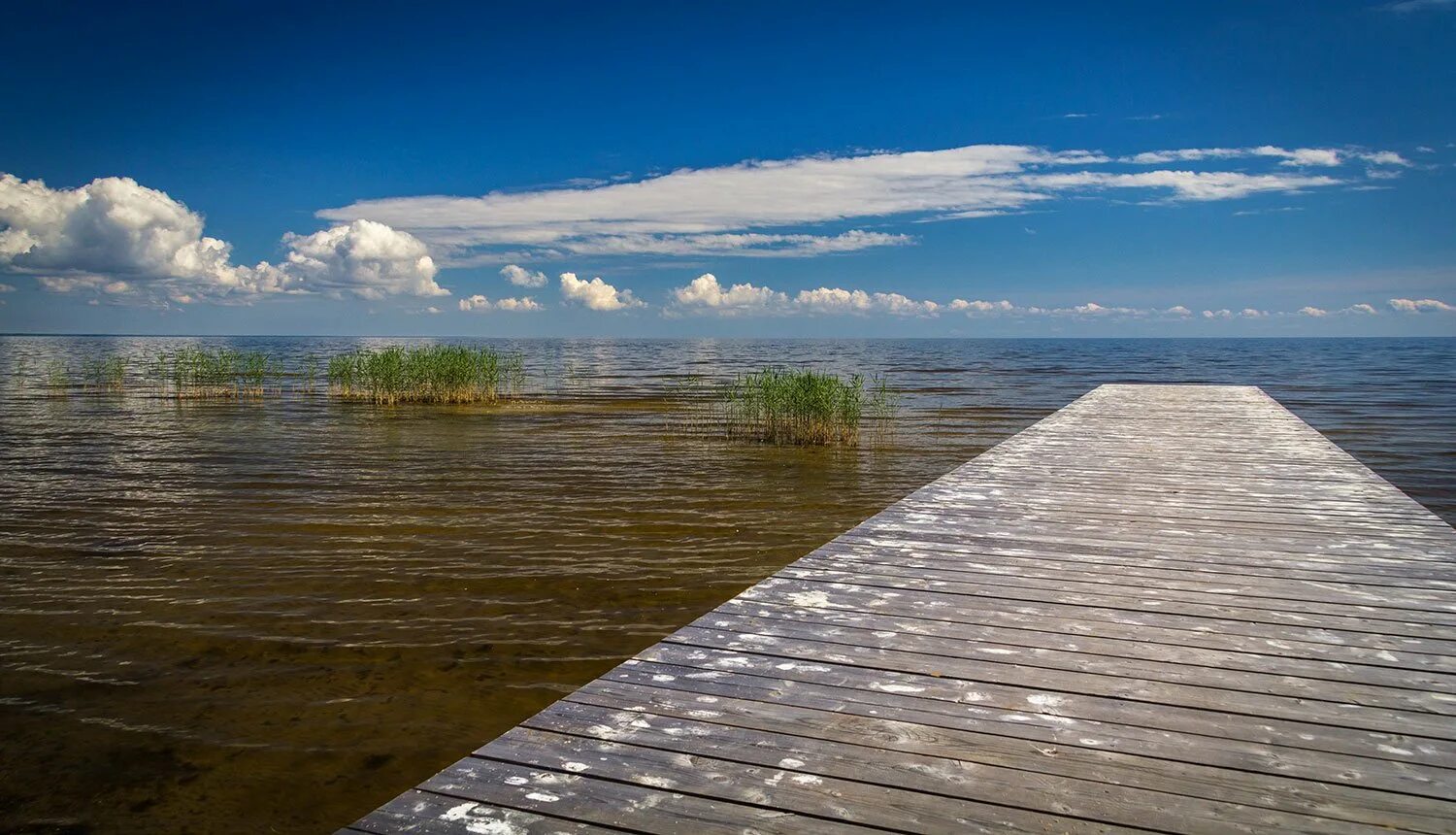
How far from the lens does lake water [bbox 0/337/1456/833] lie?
15.2 feet

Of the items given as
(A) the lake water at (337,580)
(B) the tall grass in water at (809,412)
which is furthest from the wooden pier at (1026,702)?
(B) the tall grass in water at (809,412)

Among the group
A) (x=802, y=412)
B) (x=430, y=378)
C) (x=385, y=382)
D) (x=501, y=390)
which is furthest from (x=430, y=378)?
(x=802, y=412)

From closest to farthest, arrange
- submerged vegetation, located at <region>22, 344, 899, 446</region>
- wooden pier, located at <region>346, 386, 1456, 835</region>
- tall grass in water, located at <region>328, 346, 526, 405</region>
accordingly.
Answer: wooden pier, located at <region>346, 386, 1456, 835</region> < submerged vegetation, located at <region>22, 344, 899, 446</region> < tall grass in water, located at <region>328, 346, 526, 405</region>

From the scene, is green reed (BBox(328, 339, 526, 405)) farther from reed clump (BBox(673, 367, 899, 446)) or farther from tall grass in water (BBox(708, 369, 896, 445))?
tall grass in water (BBox(708, 369, 896, 445))

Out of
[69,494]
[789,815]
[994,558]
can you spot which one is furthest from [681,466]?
[789,815]

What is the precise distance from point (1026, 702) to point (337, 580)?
6340mm

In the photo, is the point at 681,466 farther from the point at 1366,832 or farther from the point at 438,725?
the point at 1366,832

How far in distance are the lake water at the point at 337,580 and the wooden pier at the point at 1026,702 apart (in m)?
1.95

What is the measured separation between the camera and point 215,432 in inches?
727

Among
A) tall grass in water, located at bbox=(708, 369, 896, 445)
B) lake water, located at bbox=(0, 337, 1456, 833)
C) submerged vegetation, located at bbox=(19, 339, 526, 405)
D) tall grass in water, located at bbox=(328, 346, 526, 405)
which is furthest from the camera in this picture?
submerged vegetation, located at bbox=(19, 339, 526, 405)

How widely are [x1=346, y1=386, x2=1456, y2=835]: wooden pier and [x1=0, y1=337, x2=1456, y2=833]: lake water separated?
1.95 metres

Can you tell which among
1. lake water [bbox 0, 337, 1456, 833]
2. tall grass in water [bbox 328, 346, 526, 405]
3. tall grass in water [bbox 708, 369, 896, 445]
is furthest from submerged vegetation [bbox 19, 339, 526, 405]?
tall grass in water [bbox 708, 369, 896, 445]

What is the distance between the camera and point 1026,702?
127 inches

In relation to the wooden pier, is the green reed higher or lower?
higher
